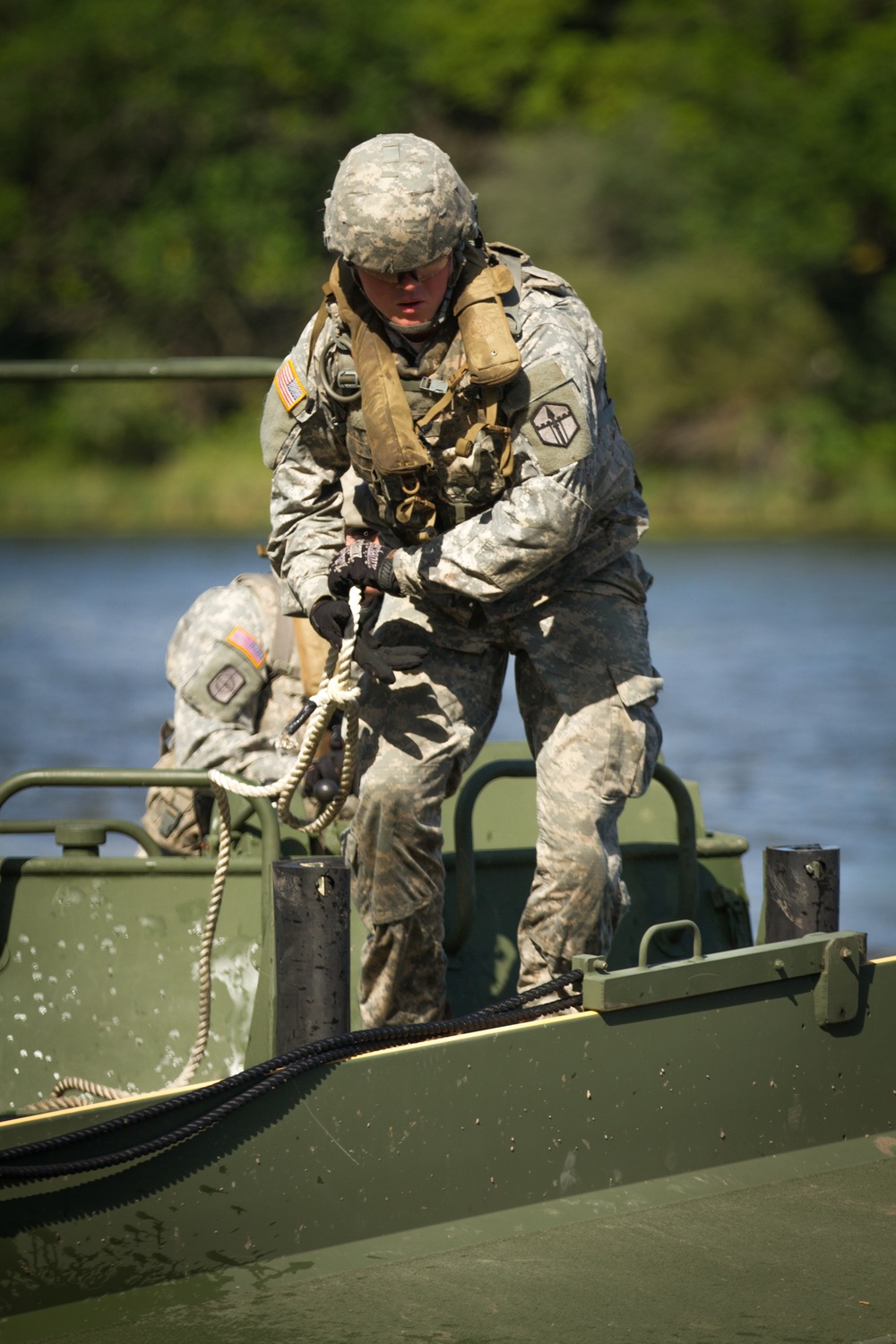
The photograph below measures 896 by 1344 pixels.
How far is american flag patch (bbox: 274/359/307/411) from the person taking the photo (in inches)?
157

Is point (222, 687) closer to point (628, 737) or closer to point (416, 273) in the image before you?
point (628, 737)

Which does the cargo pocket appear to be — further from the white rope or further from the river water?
the river water

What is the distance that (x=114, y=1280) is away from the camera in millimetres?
3158

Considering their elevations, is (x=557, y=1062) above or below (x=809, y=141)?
below

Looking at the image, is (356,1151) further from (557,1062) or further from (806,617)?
(806,617)

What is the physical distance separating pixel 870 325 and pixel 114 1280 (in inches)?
1483

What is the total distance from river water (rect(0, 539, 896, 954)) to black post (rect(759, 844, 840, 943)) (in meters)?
5.71

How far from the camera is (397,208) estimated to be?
3617 millimetres

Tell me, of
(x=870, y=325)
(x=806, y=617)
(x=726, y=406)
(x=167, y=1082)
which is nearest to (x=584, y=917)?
(x=167, y=1082)

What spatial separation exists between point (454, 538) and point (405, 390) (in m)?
0.32

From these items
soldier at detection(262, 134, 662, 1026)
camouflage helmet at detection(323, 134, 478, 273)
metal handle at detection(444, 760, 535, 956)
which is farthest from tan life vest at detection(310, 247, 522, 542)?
metal handle at detection(444, 760, 535, 956)

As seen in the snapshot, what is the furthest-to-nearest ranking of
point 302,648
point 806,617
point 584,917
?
1. point 806,617
2. point 302,648
3. point 584,917

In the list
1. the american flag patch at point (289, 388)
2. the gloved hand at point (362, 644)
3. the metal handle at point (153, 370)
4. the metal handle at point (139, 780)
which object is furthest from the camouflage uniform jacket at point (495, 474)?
the metal handle at point (153, 370)

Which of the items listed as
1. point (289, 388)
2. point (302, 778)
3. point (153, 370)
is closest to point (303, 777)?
point (302, 778)
